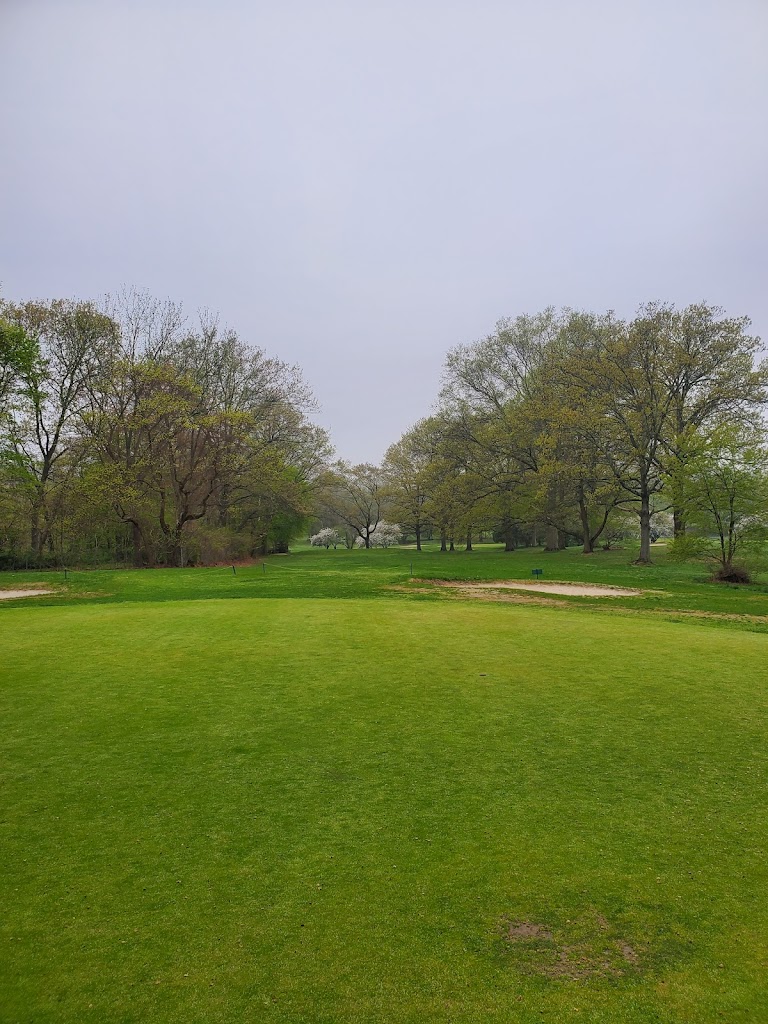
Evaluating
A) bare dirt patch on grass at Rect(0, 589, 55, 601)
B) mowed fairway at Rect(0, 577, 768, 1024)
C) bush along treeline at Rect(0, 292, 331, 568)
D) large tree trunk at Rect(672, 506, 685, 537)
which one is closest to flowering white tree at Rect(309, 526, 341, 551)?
bush along treeline at Rect(0, 292, 331, 568)

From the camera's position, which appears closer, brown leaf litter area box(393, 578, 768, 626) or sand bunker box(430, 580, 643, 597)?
brown leaf litter area box(393, 578, 768, 626)

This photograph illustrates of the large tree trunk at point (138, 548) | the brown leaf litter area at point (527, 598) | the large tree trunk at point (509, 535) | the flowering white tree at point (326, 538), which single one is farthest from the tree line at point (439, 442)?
the flowering white tree at point (326, 538)

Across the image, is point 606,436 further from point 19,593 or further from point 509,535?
point 19,593

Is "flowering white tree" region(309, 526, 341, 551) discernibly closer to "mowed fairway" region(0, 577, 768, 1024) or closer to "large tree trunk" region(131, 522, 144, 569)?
"large tree trunk" region(131, 522, 144, 569)

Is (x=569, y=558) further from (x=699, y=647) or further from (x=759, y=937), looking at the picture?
(x=759, y=937)

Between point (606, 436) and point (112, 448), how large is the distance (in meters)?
28.3

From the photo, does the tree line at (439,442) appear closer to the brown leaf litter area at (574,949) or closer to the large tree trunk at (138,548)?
the large tree trunk at (138,548)

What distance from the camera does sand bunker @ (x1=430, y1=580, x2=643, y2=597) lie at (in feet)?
62.7

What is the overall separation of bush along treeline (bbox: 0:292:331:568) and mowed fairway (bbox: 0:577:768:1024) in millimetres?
24743

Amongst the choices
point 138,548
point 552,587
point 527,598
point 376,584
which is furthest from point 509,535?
point 527,598

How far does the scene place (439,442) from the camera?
43312mm

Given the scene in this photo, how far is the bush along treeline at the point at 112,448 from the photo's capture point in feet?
95.4

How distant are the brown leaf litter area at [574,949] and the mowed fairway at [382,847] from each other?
12mm

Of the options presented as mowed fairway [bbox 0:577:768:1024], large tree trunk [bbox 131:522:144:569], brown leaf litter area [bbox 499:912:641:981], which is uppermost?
large tree trunk [bbox 131:522:144:569]
